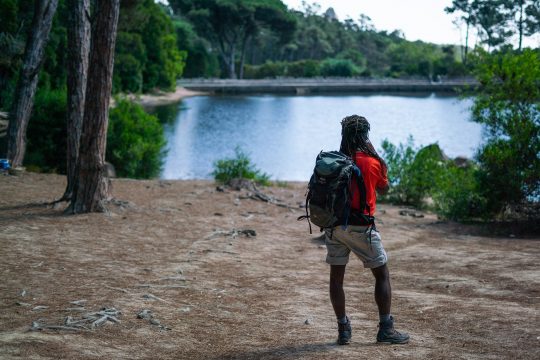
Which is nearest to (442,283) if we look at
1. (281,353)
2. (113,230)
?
(281,353)

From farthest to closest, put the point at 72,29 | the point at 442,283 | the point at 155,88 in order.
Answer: the point at 155,88
the point at 72,29
the point at 442,283

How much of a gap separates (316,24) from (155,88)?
6020 cm

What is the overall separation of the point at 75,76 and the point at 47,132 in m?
6.13

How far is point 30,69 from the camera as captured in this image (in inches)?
640

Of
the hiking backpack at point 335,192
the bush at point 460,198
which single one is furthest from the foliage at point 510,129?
the hiking backpack at point 335,192

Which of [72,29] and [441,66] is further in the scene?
[441,66]

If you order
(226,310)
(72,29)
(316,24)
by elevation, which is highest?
(316,24)

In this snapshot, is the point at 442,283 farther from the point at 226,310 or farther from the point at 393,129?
the point at 393,129

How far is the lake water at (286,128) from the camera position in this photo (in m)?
32.1

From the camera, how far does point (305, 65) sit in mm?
95312

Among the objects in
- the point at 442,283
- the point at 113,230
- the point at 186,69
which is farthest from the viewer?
the point at 186,69

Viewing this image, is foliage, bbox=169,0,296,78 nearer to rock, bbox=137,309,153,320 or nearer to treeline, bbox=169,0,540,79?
treeline, bbox=169,0,540,79

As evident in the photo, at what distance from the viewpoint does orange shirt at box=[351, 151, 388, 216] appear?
551 centimetres

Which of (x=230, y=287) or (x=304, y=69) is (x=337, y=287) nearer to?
(x=230, y=287)
